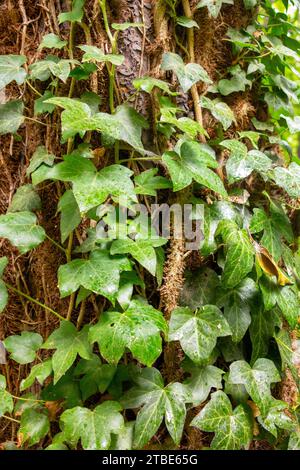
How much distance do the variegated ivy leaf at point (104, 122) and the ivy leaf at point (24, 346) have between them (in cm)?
56

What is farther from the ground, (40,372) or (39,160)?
(39,160)

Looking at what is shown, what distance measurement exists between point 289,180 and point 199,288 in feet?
1.38

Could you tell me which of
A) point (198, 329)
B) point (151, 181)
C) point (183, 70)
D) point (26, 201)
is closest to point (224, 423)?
point (198, 329)

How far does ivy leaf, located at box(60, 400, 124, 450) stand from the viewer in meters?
0.98

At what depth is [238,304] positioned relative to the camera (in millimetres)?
1207

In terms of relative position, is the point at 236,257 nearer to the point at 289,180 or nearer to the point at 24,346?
the point at 289,180

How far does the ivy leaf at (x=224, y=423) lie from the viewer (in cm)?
106

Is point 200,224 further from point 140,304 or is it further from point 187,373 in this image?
point 187,373

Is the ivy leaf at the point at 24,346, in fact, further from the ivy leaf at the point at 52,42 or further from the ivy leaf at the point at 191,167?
the ivy leaf at the point at 52,42

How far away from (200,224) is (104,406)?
55 cm

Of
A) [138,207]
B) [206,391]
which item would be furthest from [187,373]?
[138,207]

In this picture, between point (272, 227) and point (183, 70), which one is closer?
point (183, 70)

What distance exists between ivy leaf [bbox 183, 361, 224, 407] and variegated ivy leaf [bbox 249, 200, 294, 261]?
0.39m

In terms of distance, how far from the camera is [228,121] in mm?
1269
